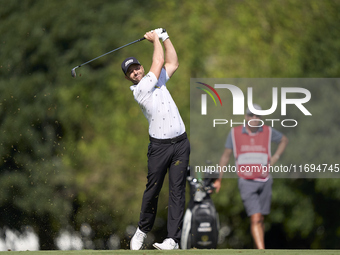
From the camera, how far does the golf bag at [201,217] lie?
24.6 ft

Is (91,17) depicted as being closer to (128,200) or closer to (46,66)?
(46,66)

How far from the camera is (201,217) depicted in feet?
24.6

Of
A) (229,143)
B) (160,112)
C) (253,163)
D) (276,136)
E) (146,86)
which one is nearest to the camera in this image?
(146,86)

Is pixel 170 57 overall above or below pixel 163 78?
above

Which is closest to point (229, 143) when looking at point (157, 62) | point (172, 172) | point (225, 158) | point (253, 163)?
point (225, 158)

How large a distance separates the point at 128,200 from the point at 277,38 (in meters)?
2.95

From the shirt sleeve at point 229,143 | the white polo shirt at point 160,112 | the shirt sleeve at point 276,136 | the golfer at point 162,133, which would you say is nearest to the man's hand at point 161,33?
the golfer at point 162,133

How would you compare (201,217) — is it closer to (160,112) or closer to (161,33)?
(160,112)

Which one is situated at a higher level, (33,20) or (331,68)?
(33,20)

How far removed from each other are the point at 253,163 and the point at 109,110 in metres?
2.04

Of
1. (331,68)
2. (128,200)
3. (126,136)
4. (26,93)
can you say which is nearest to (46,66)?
(26,93)

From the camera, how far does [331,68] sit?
843 cm

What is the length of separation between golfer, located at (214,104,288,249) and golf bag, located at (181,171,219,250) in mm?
194

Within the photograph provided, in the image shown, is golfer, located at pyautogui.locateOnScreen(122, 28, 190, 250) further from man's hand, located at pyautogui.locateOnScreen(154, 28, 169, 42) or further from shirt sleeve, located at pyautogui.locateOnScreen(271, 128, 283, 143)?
shirt sleeve, located at pyautogui.locateOnScreen(271, 128, 283, 143)
